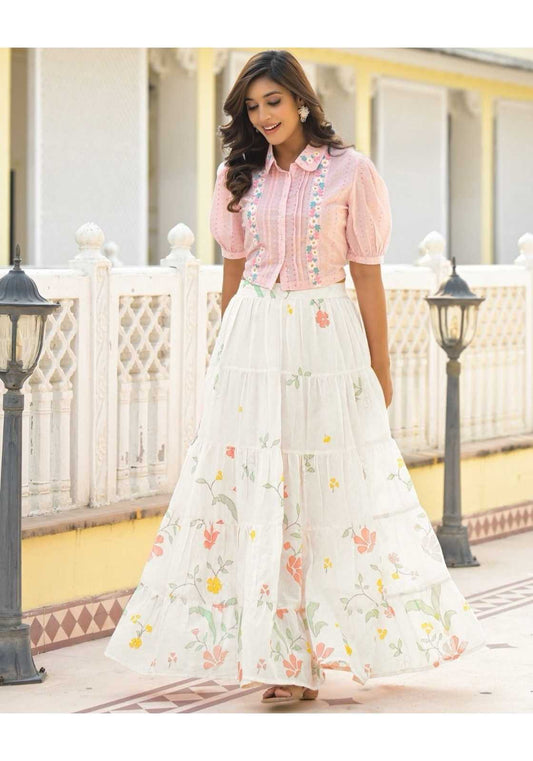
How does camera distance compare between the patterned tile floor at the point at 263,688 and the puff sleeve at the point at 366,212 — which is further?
the patterned tile floor at the point at 263,688

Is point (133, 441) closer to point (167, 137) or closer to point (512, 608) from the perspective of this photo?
point (512, 608)

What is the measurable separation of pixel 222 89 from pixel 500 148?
4.02 meters

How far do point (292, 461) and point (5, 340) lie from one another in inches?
40.9

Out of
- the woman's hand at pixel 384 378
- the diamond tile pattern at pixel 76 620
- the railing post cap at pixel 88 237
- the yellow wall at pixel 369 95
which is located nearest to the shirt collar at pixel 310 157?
the woman's hand at pixel 384 378

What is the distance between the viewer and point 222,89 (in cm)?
1344

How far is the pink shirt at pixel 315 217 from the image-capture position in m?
4.45

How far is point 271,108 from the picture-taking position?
4391 millimetres

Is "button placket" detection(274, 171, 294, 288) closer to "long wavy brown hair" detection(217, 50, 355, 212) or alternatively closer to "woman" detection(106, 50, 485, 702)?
"woman" detection(106, 50, 485, 702)

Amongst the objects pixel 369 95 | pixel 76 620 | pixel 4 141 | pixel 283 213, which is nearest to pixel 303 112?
pixel 283 213

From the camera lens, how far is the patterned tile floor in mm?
4598

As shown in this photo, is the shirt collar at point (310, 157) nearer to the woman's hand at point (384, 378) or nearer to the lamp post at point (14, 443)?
the woman's hand at point (384, 378)

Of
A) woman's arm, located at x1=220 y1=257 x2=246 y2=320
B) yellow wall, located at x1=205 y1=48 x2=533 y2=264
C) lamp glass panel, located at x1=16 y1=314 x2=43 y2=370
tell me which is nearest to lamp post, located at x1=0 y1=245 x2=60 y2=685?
lamp glass panel, located at x1=16 y1=314 x2=43 y2=370

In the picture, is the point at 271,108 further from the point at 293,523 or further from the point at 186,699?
the point at 186,699
